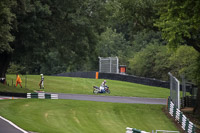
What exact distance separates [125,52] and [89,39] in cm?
3373

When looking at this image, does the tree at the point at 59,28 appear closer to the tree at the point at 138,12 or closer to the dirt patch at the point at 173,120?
the tree at the point at 138,12

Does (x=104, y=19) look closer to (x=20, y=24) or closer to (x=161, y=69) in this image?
(x=20, y=24)

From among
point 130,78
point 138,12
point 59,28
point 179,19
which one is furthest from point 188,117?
→ point 130,78

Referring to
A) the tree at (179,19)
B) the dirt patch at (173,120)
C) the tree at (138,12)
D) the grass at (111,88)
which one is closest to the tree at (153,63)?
the grass at (111,88)

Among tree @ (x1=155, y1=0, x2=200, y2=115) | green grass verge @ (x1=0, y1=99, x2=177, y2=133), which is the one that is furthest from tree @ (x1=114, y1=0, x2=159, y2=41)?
green grass verge @ (x1=0, y1=99, x2=177, y2=133)

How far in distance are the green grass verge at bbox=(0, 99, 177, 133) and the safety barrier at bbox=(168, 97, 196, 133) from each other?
1.76ft

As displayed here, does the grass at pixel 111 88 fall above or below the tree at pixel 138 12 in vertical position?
below

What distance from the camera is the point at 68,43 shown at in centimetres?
3744

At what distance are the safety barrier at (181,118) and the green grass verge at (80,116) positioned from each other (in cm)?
54

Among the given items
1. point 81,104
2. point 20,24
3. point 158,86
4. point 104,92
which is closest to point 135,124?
point 81,104

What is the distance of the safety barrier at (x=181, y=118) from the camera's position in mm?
20181

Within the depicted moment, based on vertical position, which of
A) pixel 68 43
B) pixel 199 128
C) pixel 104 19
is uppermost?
pixel 104 19

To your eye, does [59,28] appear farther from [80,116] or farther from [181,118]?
[181,118]

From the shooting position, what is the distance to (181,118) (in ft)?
74.9
